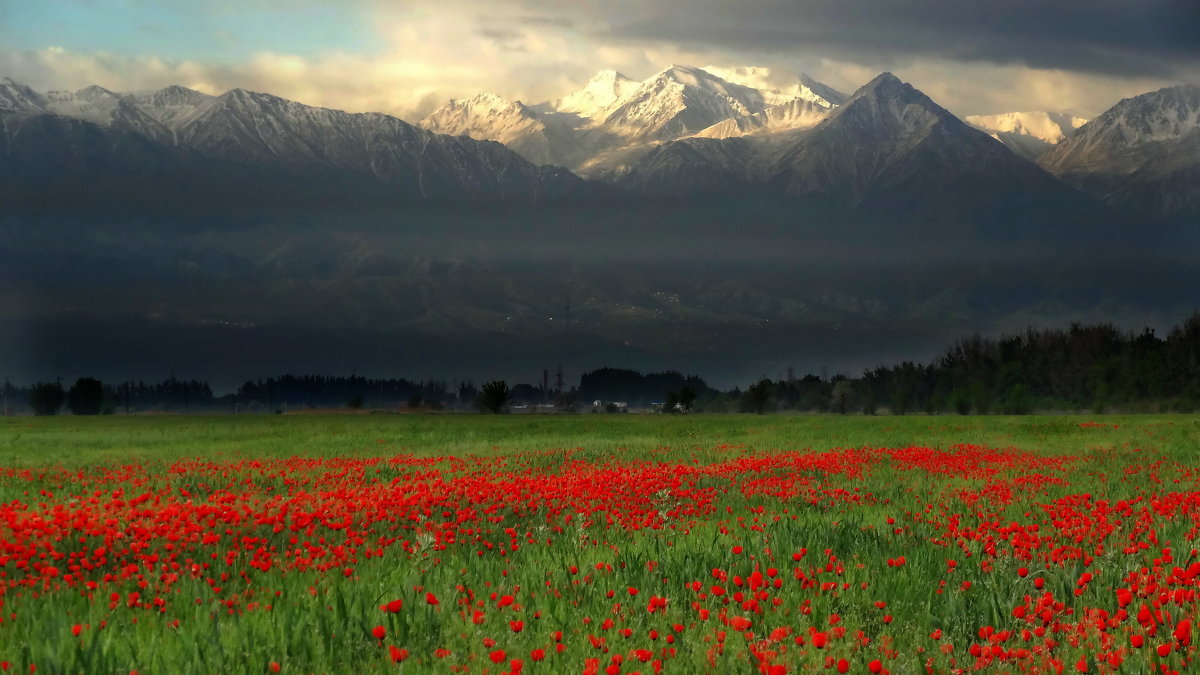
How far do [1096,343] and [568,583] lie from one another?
16122 cm

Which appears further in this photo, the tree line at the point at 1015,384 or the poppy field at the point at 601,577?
the tree line at the point at 1015,384

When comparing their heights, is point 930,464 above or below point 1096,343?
below

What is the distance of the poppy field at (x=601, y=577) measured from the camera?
7.91 m

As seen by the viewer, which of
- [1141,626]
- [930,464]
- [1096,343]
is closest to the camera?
[1141,626]

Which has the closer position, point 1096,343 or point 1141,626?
point 1141,626

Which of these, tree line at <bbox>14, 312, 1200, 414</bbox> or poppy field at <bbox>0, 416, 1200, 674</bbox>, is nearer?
poppy field at <bbox>0, 416, 1200, 674</bbox>

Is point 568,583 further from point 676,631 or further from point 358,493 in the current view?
point 358,493

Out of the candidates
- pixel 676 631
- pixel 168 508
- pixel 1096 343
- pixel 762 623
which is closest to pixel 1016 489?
pixel 762 623

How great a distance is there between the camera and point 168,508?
13570mm

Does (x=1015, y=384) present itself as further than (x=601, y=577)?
Yes

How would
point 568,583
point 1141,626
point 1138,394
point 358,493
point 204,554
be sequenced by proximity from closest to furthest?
point 1141,626
point 568,583
point 204,554
point 358,493
point 1138,394

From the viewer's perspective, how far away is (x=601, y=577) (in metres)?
10.3

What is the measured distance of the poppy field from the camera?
7.91 metres

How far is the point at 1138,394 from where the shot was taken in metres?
125
